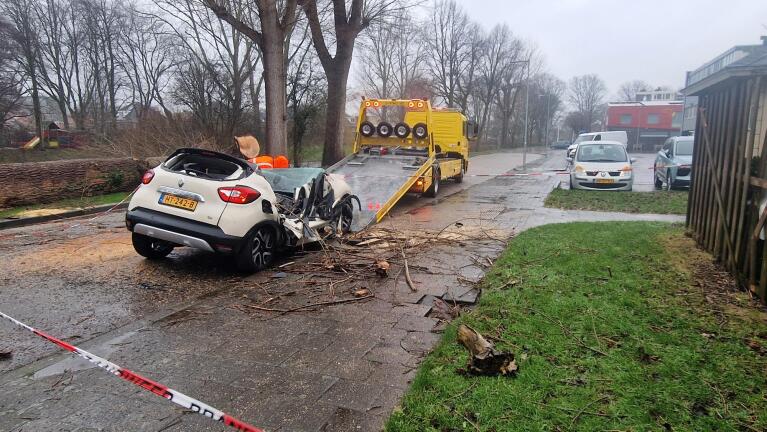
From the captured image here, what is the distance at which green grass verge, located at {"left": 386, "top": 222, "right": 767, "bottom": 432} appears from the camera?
2.96 meters

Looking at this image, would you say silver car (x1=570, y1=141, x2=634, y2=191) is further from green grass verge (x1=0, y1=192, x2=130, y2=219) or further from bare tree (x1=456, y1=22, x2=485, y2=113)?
bare tree (x1=456, y1=22, x2=485, y2=113)

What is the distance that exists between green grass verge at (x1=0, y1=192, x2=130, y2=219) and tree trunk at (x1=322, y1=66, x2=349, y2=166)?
26.2ft

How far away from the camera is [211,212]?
600 cm

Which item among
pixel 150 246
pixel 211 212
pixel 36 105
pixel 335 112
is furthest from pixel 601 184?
pixel 36 105

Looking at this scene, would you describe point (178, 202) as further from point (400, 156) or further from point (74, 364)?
point (400, 156)

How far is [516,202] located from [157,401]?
39.8 feet

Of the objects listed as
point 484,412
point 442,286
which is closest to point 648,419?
point 484,412

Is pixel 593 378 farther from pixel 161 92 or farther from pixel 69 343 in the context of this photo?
pixel 161 92

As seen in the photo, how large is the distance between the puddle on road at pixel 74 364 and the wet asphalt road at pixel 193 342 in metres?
0.02

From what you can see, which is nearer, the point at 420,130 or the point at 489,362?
the point at 489,362

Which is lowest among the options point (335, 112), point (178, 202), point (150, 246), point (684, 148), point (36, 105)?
point (150, 246)

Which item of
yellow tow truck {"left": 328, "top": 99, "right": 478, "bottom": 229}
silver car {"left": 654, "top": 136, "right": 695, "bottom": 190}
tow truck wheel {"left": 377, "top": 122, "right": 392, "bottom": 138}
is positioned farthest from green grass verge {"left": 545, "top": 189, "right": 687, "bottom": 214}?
tow truck wheel {"left": 377, "top": 122, "right": 392, "bottom": 138}

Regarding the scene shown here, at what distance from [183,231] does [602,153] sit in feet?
46.8

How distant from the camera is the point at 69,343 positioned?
434 cm
